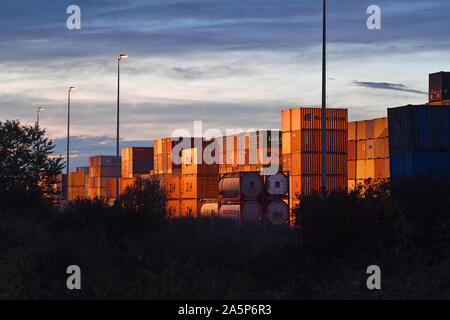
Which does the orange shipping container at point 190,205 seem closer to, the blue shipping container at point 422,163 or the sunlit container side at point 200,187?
the sunlit container side at point 200,187

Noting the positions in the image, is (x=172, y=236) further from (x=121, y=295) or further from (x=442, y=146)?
(x=442, y=146)

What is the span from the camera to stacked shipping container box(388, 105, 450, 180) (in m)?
30.5

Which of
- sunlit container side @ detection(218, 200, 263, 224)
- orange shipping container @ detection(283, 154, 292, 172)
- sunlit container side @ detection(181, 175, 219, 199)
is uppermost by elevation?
orange shipping container @ detection(283, 154, 292, 172)

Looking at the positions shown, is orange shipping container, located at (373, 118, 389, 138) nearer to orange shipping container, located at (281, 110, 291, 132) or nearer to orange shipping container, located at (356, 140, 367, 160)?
orange shipping container, located at (356, 140, 367, 160)

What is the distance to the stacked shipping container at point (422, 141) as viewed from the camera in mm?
30500

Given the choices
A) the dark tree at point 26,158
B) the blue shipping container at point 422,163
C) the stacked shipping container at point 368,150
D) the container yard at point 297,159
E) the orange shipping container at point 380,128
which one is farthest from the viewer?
the orange shipping container at point 380,128

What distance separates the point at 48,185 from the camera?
5197 cm

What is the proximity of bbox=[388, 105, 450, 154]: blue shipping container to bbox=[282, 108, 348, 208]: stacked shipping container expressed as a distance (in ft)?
63.0

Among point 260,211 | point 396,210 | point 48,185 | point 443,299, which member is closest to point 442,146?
point 396,210

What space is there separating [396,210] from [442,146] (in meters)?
8.20

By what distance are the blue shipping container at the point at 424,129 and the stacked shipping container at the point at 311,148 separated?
1922 cm

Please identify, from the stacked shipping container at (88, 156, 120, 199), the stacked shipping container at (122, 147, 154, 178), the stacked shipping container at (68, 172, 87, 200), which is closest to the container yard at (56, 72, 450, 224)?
the stacked shipping container at (122, 147, 154, 178)

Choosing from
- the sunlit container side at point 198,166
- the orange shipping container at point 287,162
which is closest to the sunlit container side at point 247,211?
the orange shipping container at point 287,162

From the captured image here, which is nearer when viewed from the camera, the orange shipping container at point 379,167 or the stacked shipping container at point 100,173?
the orange shipping container at point 379,167
